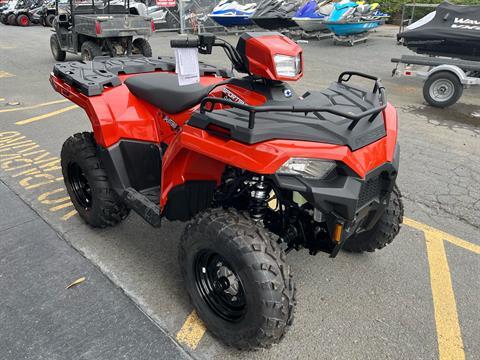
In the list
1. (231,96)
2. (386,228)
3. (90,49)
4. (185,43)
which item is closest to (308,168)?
(231,96)

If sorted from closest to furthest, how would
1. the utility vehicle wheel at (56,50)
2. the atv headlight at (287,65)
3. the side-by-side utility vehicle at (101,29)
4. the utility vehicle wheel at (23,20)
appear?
the atv headlight at (287,65)
the side-by-side utility vehicle at (101,29)
the utility vehicle wheel at (56,50)
the utility vehicle wheel at (23,20)

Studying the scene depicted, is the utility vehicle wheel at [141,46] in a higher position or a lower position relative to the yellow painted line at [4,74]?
higher

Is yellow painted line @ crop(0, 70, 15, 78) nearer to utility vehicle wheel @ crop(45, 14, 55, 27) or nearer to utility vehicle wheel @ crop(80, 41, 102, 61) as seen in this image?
utility vehicle wheel @ crop(80, 41, 102, 61)

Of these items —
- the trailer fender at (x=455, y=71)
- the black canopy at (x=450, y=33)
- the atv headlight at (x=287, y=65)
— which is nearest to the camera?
the atv headlight at (x=287, y=65)

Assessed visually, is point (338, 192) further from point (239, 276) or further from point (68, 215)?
point (68, 215)

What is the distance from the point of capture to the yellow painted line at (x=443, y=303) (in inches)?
93.4

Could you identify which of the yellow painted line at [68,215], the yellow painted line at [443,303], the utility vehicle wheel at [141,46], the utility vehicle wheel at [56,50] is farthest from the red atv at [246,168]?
the utility vehicle wheel at [56,50]

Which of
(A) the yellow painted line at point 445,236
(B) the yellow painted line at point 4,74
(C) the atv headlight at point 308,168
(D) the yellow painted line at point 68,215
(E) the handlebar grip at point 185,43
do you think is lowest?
(B) the yellow painted line at point 4,74

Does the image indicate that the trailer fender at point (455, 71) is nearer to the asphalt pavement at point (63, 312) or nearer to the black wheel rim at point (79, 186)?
the black wheel rim at point (79, 186)

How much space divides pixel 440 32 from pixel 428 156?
378 cm

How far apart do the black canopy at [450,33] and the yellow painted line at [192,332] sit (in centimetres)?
744

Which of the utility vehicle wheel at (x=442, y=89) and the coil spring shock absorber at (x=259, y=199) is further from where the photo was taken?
the utility vehicle wheel at (x=442, y=89)

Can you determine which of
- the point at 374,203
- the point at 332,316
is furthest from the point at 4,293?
the point at 374,203

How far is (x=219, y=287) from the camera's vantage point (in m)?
2.37
